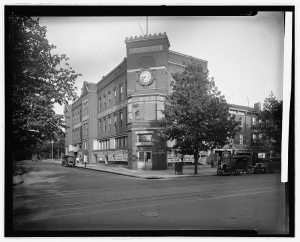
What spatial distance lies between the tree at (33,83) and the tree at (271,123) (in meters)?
4.87

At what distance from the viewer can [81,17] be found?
513 cm

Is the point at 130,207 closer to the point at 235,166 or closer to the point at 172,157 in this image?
the point at 172,157

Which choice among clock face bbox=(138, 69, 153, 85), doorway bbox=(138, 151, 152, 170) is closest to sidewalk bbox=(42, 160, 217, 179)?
doorway bbox=(138, 151, 152, 170)

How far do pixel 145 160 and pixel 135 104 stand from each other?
198 cm

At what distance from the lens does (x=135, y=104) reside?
730 centimetres

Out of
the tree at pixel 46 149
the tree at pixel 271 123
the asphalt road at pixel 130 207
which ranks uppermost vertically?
the tree at pixel 271 123

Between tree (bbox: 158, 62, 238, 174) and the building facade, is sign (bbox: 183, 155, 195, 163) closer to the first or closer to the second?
tree (bbox: 158, 62, 238, 174)

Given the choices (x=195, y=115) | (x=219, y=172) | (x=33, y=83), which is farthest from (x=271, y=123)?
(x=33, y=83)

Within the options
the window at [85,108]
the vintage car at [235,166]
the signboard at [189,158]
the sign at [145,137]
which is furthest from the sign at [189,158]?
the window at [85,108]

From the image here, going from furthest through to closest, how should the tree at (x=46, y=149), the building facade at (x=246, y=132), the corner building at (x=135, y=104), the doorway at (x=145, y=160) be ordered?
the doorway at (x=145, y=160) < the tree at (x=46, y=149) < the building facade at (x=246, y=132) < the corner building at (x=135, y=104)

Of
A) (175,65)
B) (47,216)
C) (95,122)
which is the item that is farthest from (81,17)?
(47,216)

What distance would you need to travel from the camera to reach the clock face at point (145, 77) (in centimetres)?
651

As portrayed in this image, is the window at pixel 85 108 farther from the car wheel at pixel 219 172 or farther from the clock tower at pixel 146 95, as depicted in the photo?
the car wheel at pixel 219 172
